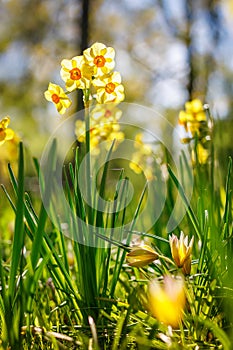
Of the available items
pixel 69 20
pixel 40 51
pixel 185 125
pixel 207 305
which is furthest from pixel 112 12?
pixel 207 305

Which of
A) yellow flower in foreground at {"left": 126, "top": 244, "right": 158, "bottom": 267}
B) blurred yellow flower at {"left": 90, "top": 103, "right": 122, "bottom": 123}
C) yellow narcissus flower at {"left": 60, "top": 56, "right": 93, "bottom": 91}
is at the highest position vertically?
blurred yellow flower at {"left": 90, "top": 103, "right": 122, "bottom": 123}

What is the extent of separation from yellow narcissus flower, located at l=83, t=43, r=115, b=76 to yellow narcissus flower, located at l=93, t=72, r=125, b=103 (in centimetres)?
2

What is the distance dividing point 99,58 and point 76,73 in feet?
0.17

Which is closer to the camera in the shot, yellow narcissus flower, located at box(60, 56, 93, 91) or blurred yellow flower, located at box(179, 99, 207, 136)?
yellow narcissus flower, located at box(60, 56, 93, 91)

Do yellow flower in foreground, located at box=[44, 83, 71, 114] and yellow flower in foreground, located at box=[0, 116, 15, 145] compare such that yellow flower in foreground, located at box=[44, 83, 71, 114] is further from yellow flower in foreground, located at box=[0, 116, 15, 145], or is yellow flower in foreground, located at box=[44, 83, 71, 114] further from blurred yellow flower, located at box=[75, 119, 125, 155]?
blurred yellow flower, located at box=[75, 119, 125, 155]

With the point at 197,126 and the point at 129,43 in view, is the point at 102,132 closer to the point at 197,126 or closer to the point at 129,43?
the point at 197,126

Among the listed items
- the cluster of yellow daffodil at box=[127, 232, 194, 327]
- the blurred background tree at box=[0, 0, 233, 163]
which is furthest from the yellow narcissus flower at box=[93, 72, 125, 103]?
the blurred background tree at box=[0, 0, 233, 163]

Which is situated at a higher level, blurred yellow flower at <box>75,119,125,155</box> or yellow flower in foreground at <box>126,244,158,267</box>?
blurred yellow flower at <box>75,119,125,155</box>

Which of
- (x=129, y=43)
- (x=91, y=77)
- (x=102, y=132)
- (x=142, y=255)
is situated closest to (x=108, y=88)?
(x=91, y=77)

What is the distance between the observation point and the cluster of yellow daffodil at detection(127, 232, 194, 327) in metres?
0.70

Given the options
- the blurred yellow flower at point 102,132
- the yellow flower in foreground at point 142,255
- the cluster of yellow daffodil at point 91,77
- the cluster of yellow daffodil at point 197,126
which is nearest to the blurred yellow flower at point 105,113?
the blurred yellow flower at point 102,132

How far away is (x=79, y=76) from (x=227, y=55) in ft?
34.1

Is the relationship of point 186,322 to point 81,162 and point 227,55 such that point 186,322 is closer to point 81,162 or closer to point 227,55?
point 81,162

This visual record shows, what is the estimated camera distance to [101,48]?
0.93 m
